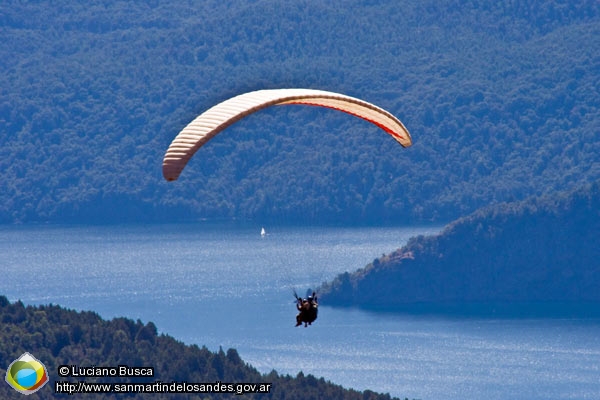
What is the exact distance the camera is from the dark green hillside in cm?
6175

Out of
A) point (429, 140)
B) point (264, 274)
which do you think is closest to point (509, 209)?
point (264, 274)

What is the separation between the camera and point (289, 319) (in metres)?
104

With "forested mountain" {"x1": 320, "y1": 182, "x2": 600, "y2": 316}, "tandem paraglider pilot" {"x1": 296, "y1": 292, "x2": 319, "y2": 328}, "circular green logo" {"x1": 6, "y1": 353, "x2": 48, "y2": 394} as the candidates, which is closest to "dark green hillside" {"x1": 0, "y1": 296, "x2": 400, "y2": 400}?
"circular green logo" {"x1": 6, "y1": 353, "x2": 48, "y2": 394}

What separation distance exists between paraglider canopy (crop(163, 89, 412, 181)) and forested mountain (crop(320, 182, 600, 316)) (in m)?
87.7

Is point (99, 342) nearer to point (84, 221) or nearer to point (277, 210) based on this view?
point (277, 210)

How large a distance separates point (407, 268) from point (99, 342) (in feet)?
206

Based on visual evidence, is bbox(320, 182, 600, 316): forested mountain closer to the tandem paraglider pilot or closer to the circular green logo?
the circular green logo

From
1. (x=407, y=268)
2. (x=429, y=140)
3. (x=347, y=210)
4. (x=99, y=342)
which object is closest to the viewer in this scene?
(x=99, y=342)

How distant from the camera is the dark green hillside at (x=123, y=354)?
6175 centimetres

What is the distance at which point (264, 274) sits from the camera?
13038cm

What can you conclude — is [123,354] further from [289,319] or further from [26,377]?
[289,319]

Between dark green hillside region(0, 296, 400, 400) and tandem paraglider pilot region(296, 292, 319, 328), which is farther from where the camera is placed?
dark green hillside region(0, 296, 400, 400)

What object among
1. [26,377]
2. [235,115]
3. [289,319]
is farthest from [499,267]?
[235,115]

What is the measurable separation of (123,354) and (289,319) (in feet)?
129
